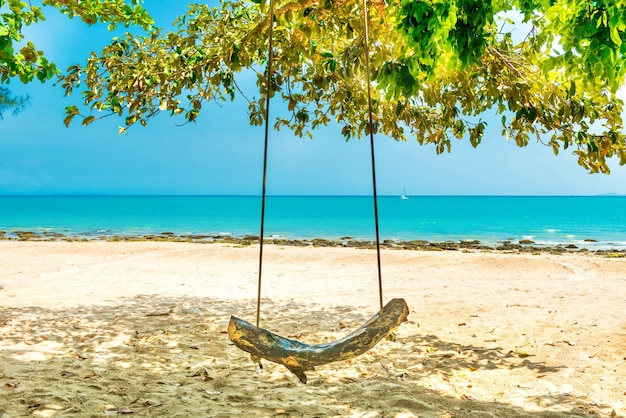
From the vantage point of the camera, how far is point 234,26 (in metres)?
6.07

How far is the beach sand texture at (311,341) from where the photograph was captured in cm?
398

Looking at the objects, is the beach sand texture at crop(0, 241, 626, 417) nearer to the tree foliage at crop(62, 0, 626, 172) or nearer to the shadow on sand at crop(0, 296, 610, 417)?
the shadow on sand at crop(0, 296, 610, 417)

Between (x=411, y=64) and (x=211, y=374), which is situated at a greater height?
(x=411, y=64)

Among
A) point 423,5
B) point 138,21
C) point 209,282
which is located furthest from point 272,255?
point 423,5

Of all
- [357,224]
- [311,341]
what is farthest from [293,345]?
[357,224]

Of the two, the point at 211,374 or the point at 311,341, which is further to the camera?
the point at 311,341

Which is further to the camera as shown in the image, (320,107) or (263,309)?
(263,309)

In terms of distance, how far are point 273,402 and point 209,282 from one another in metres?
6.41

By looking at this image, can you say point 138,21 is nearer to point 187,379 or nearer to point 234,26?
point 234,26

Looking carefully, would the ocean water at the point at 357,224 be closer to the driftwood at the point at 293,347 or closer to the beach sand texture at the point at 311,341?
the beach sand texture at the point at 311,341

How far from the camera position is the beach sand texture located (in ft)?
13.1

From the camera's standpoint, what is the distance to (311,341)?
5.91 m

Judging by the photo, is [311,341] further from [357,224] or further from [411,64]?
[357,224]

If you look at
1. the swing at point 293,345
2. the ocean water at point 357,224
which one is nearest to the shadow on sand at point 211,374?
the swing at point 293,345
